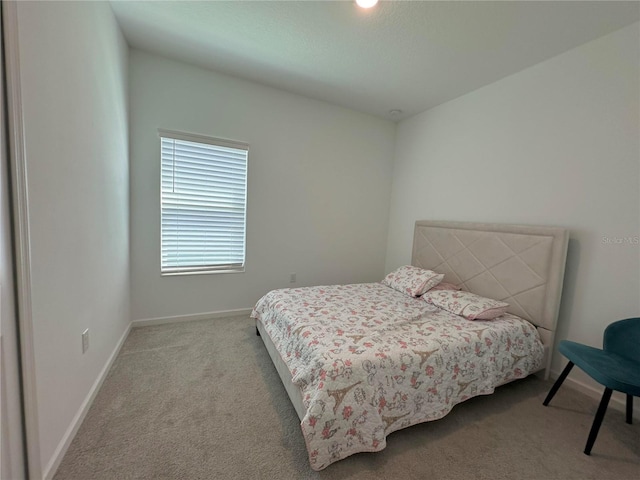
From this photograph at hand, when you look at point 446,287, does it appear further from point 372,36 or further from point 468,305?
point 372,36

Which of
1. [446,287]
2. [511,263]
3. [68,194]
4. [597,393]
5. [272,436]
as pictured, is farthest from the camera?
[446,287]

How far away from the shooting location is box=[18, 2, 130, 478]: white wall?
3.67ft

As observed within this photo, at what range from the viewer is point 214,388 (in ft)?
6.18

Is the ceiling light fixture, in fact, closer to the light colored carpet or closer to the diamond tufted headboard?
the diamond tufted headboard

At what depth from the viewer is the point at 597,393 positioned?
1958 mm

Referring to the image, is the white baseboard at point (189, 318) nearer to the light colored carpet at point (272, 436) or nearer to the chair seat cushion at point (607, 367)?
the light colored carpet at point (272, 436)

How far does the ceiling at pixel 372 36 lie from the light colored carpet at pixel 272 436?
2.79 meters

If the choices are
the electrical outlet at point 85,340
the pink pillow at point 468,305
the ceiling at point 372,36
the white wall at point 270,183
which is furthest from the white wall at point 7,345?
the pink pillow at point 468,305

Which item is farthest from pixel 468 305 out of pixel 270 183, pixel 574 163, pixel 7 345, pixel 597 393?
pixel 7 345

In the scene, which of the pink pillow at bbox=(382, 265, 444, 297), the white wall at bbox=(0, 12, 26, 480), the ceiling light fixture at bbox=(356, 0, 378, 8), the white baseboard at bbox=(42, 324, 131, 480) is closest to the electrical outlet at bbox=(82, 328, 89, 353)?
the white baseboard at bbox=(42, 324, 131, 480)

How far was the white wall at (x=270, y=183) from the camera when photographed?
265cm

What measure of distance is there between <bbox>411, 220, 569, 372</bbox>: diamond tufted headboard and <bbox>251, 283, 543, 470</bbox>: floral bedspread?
0.20 m

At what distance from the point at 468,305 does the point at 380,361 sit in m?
1.19

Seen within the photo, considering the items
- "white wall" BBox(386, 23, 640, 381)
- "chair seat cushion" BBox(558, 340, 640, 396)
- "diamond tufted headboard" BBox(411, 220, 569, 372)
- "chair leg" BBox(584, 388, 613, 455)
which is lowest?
"chair leg" BBox(584, 388, 613, 455)
